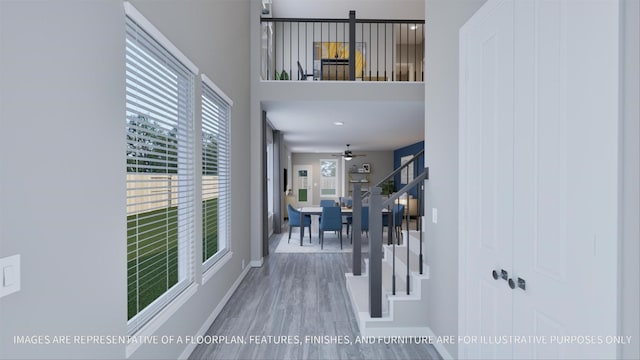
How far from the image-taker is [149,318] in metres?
1.76

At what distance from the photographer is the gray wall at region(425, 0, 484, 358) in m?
2.03

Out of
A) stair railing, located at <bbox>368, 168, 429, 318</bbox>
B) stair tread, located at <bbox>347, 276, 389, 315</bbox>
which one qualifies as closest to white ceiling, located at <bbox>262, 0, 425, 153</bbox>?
stair railing, located at <bbox>368, 168, 429, 318</bbox>

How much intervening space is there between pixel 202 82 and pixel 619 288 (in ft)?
9.48

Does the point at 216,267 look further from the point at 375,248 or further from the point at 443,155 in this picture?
the point at 443,155

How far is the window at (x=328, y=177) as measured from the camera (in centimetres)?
1221

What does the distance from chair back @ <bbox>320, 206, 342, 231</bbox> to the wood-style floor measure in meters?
1.32

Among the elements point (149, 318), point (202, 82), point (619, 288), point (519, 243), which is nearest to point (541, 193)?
point (519, 243)

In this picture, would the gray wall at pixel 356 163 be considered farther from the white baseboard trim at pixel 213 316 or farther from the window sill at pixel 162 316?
the window sill at pixel 162 316

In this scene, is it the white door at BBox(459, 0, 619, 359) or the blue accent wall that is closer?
the white door at BBox(459, 0, 619, 359)

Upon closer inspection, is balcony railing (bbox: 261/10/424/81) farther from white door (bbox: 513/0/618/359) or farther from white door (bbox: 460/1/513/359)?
white door (bbox: 513/0/618/359)

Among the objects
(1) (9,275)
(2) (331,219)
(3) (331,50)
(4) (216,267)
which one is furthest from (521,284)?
(3) (331,50)

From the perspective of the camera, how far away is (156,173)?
185 cm

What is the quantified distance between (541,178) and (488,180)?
381 millimetres

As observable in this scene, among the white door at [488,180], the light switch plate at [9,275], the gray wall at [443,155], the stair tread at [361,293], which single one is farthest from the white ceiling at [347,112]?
the light switch plate at [9,275]
